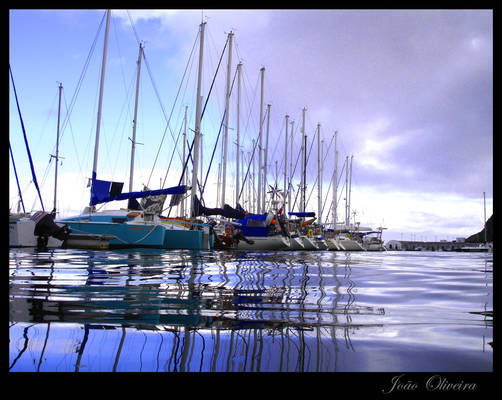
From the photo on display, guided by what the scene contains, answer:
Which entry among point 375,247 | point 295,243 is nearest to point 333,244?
point 295,243

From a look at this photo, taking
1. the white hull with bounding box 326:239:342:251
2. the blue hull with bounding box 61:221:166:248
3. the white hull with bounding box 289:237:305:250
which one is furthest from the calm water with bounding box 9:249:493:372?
the white hull with bounding box 326:239:342:251

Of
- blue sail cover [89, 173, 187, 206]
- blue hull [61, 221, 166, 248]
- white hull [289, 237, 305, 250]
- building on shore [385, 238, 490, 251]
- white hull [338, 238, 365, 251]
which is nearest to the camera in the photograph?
blue hull [61, 221, 166, 248]

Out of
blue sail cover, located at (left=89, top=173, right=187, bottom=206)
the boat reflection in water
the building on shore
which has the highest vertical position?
blue sail cover, located at (left=89, top=173, right=187, bottom=206)

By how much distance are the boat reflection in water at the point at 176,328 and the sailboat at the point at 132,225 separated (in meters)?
16.4

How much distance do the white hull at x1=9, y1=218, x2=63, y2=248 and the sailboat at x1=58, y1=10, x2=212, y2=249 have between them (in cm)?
139

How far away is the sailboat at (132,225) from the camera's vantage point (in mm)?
22625

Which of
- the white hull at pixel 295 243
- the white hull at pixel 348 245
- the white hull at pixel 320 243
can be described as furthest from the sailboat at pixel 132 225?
the white hull at pixel 348 245

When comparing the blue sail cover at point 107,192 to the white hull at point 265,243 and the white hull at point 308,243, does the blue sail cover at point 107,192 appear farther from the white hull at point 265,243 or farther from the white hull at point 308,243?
the white hull at point 308,243

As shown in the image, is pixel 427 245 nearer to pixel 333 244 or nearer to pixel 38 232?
pixel 333 244

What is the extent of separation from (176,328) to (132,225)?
1998 centimetres

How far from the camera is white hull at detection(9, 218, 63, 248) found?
2219 centimetres

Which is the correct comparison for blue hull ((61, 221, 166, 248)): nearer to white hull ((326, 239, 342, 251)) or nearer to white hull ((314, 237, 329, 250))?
white hull ((314, 237, 329, 250))

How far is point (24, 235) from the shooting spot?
2250 centimetres

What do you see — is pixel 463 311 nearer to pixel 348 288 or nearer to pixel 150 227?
pixel 348 288
